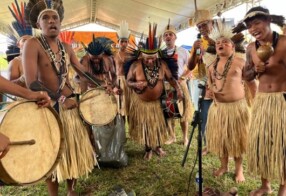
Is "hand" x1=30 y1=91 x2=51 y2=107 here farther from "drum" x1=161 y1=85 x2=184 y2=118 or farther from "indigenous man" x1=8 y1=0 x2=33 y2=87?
"drum" x1=161 y1=85 x2=184 y2=118

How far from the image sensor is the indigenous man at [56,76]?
7.50ft

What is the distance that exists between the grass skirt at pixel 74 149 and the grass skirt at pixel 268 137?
146 cm

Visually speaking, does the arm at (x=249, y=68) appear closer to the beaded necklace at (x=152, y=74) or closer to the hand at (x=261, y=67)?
the hand at (x=261, y=67)

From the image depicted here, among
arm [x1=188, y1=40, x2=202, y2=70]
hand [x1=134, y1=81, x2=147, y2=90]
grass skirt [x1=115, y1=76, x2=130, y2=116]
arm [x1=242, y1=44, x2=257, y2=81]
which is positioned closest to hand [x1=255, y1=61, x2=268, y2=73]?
arm [x1=242, y1=44, x2=257, y2=81]

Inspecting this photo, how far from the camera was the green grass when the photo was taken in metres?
2.88

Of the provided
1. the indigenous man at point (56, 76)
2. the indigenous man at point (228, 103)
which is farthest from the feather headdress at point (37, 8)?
the indigenous man at point (228, 103)

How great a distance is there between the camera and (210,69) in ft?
10.4

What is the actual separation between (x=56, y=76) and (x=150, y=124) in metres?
1.73

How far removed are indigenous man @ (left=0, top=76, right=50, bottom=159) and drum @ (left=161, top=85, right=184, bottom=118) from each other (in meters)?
2.16

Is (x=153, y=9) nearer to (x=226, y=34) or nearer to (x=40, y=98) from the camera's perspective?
(x=226, y=34)

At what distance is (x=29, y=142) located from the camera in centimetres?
160

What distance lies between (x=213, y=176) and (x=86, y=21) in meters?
18.6

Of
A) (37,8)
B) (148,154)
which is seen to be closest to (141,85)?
(148,154)

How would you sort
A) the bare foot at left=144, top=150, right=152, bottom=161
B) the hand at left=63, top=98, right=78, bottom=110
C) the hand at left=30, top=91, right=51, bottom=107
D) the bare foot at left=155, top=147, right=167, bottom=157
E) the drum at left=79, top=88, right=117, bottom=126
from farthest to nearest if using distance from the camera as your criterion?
1. the bare foot at left=155, top=147, right=167, bottom=157
2. the bare foot at left=144, top=150, right=152, bottom=161
3. the drum at left=79, top=88, right=117, bottom=126
4. the hand at left=63, top=98, right=78, bottom=110
5. the hand at left=30, top=91, right=51, bottom=107
